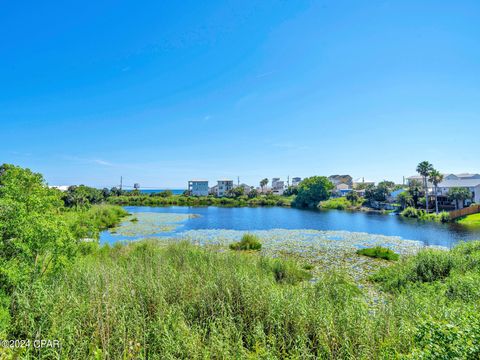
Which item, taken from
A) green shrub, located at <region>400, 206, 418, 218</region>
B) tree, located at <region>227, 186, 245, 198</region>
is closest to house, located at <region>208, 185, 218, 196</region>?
tree, located at <region>227, 186, 245, 198</region>

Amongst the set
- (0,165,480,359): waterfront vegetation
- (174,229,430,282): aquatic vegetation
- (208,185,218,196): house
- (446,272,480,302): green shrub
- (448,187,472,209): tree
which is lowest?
(174,229,430,282): aquatic vegetation

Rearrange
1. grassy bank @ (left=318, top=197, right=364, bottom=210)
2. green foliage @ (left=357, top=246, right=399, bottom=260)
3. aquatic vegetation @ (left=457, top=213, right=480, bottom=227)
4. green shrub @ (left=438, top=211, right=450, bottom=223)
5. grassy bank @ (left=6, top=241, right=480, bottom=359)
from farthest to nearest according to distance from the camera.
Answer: grassy bank @ (left=318, top=197, right=364, bottom=210), green shrub @ (left=438, top=211, right=450, bottom=223), aquatic vegetation @ (left=457, top=213, right=480, bottom=227), green foliage @ (left=357, top=246, right=399, bottom=260), grassy bank @ (left=6, top=241, right=480, bottom=359)

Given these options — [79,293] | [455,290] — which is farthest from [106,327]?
[455,290]

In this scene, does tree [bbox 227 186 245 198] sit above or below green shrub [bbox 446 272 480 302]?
above

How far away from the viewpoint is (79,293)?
5.76 m

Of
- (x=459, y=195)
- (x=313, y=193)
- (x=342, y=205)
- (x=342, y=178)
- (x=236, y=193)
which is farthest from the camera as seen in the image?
(x=342, y=178)

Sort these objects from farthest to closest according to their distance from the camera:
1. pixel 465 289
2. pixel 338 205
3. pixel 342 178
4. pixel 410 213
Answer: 1. pixel 342 178
2. pixel 338 205
3. pixel 410 213
4. pixel 465 289

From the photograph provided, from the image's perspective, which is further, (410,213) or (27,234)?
(410,213)

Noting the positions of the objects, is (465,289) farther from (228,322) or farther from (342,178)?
(342,178)

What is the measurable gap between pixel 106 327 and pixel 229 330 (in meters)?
2.25

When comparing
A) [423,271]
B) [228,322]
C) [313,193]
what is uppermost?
[313,193]

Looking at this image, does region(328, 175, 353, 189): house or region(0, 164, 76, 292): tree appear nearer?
region(0, 164, 76, 292): tree

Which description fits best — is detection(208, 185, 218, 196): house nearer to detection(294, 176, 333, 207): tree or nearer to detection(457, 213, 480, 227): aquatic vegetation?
detection(294, 176, 333, 207): tree

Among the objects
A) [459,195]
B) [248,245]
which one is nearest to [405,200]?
[459,195]
